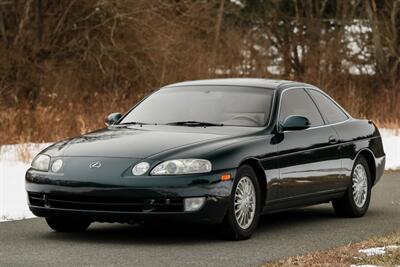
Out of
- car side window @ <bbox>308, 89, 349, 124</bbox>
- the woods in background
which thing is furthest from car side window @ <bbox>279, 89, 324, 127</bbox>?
the woods in background

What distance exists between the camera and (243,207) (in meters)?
10.1

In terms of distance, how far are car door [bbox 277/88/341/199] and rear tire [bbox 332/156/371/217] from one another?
0.40m

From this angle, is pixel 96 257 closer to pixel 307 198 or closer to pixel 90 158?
pixel 90 158

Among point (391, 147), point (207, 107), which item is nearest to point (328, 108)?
point (207, 107)

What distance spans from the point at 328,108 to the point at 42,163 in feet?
11.3

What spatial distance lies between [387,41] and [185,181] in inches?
1195

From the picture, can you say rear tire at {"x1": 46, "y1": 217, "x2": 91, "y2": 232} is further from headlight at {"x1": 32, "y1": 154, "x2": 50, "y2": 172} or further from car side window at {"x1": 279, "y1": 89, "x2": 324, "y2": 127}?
car side window at {"x1": 279, "y1": 89, "x2": 324, "y2": 127}

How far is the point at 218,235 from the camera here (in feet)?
33.1

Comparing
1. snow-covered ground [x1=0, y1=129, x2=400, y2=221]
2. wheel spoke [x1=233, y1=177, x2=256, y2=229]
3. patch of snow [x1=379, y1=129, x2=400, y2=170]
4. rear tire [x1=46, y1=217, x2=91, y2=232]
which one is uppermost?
wheel spoke [x1=233, y1=177, x2=256, y2=229]

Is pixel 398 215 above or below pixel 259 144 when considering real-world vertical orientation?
below

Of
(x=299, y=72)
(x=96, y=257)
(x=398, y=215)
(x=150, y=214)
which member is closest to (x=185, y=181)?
(x=150, y=214)

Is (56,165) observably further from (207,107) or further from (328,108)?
(328,108)

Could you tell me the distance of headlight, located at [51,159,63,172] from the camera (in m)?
10.0

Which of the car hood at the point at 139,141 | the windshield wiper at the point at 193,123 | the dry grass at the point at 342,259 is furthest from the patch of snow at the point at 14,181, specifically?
the dry grass at the point at 342,259
